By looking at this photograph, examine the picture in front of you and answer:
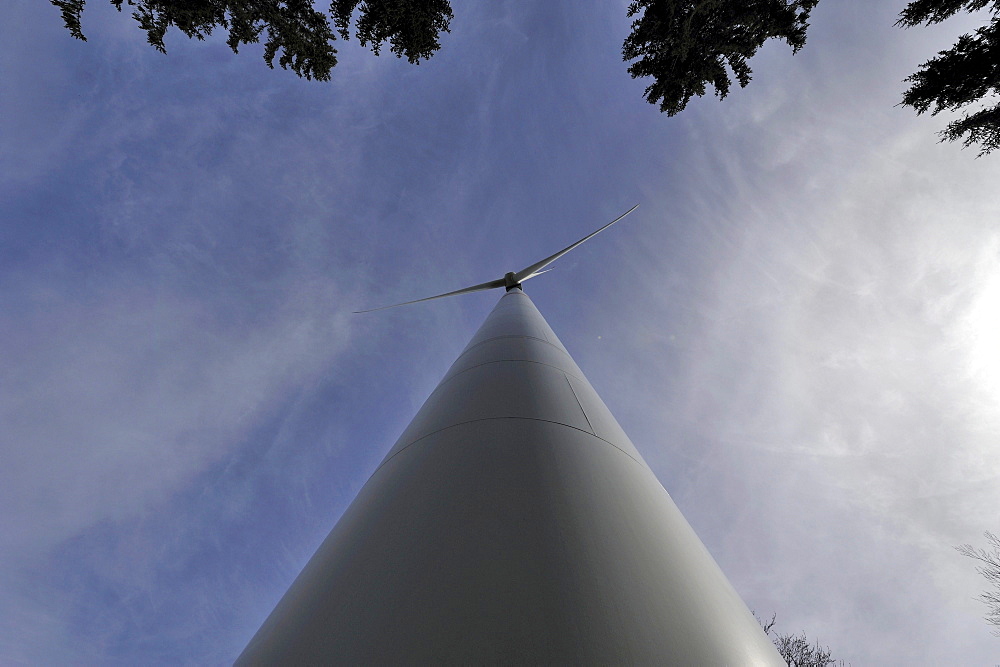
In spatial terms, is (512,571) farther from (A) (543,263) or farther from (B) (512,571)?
(A) (543,263)

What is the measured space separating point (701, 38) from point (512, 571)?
11.0 m

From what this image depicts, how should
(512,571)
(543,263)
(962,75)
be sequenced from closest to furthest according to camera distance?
(512,571) → (962,75) → (543,263)

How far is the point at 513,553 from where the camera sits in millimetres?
1802

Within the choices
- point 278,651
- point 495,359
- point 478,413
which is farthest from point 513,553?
point 495,359

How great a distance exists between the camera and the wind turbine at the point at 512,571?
4.96ft

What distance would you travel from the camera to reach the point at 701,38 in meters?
9.02

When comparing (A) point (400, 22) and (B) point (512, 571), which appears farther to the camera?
(A) point (400, 22)

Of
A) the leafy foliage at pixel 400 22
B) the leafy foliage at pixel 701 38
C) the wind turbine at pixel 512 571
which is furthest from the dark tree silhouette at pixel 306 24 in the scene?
the wind turbine at pixel 512 571

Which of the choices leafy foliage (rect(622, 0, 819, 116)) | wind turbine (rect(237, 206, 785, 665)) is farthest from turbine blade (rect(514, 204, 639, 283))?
wind turbine (rect(237, 206, 785, 665))

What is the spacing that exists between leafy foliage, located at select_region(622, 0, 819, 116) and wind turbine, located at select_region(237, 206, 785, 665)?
30.8 feet

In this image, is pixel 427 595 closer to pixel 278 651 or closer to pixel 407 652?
pixel 407 652

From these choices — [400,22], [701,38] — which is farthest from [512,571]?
[701,38]

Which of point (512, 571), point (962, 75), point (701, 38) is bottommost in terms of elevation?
point (512, 571)

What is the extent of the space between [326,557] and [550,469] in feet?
4.15
